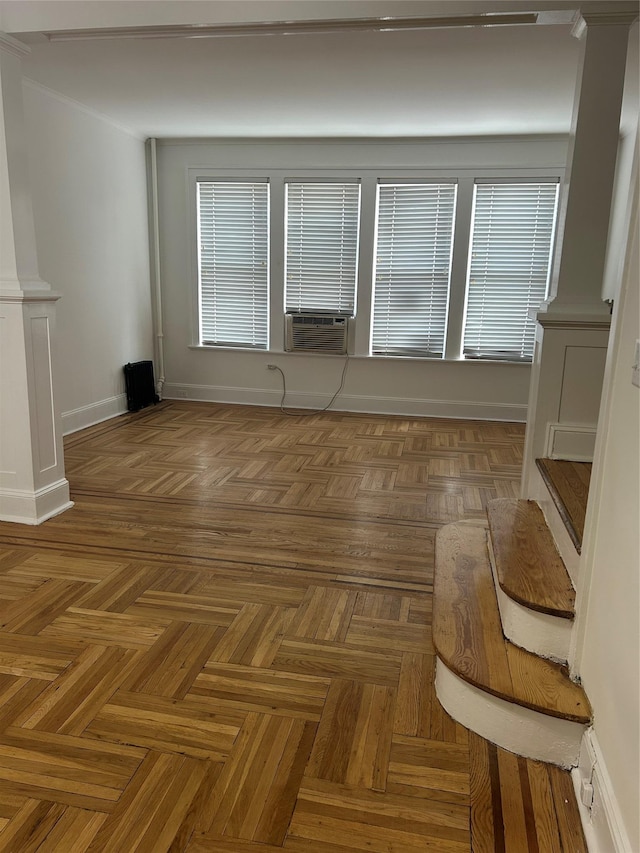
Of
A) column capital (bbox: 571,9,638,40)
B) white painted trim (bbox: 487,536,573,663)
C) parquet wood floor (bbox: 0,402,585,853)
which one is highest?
column capital (bbox: 571,9,638,40)

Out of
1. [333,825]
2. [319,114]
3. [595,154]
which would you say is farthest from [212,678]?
[319,114]

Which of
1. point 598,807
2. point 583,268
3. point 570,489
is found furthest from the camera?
point 583,268

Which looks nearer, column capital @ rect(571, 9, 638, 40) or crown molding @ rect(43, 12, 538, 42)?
column capital @ rect(571, 9, 638, 40)

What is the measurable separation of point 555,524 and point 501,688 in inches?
29.4

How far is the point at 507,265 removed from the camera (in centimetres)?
546

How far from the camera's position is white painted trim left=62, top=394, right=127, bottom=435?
15.8ft

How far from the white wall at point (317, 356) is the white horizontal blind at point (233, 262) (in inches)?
4.4

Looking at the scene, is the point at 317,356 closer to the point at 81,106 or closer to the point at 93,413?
the point at 93,413

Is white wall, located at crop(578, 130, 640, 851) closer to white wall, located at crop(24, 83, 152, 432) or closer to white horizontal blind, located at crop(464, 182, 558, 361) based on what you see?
white wall, located at crop(24, 83, 152, 432)

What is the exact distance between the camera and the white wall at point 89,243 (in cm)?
438

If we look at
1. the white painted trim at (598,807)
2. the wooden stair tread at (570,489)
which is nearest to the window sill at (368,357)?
the wooden stair tread at (570,489)

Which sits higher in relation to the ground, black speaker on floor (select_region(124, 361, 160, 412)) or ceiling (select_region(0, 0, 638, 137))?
ceiling (select_region(0, 0, 638, 137))

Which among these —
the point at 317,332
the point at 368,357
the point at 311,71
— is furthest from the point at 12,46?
the point at 368,357

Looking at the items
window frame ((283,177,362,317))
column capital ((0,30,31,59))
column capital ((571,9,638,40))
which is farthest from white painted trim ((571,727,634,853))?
window frame ((283,177,362,317))
